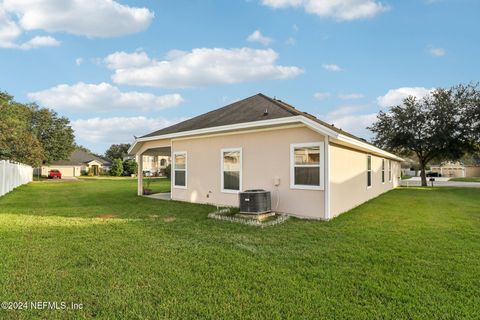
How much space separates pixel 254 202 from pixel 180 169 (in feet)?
16.0

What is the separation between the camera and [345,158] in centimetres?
882

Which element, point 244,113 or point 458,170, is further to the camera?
point 458,170

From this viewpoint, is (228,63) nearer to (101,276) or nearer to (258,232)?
(258,232)

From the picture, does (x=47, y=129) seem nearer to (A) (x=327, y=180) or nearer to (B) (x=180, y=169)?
(B) (x=180, y=169)

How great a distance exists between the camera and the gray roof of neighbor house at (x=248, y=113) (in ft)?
28.8

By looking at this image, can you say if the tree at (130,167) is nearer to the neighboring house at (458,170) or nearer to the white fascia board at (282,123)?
the white fascia board at (282,123)

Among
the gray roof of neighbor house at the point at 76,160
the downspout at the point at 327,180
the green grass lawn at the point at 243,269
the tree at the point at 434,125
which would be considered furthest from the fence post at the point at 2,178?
the gray roof of neighbor house at the point at 76,160

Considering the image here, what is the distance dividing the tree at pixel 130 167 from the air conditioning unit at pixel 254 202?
37601 millimetres

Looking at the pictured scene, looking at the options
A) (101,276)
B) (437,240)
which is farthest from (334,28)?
(101,276)

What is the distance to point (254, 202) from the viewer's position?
7.41 meters

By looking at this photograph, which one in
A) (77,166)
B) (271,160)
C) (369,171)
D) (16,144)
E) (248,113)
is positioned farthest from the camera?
(77,166)

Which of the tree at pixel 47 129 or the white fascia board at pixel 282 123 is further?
the tree at pixel 47 129

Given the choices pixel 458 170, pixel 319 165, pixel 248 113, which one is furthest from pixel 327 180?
pixel 458 170

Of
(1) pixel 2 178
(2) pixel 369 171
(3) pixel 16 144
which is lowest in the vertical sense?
(1) pixel 2 178
